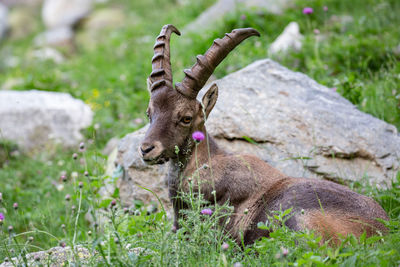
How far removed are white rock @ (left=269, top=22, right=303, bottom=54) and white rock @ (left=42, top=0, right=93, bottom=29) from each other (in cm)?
1225

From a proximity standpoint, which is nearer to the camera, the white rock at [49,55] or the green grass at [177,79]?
the green grass at [177,79]

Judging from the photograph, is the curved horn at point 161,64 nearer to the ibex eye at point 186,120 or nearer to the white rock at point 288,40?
the ibex eye at point 186,120

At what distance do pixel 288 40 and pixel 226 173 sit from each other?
16.3 ft

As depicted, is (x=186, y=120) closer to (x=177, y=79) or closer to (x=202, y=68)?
(x=202, y=68)

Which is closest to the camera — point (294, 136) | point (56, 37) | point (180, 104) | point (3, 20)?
point (180, 104)

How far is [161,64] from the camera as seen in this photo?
486 cm

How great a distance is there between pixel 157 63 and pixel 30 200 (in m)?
3.21

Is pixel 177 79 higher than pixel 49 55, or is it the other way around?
pixel 49 55

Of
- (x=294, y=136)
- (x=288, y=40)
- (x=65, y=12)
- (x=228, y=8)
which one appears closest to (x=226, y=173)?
(x=294, y=136)

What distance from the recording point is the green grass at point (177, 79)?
3455 mm

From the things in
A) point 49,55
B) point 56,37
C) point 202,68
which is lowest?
point 202,68

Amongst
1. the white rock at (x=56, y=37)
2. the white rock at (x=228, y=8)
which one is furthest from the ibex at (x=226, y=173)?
the white rock at (x=56, y=37)

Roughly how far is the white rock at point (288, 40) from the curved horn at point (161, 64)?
374 centimetres

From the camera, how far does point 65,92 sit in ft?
33.0
